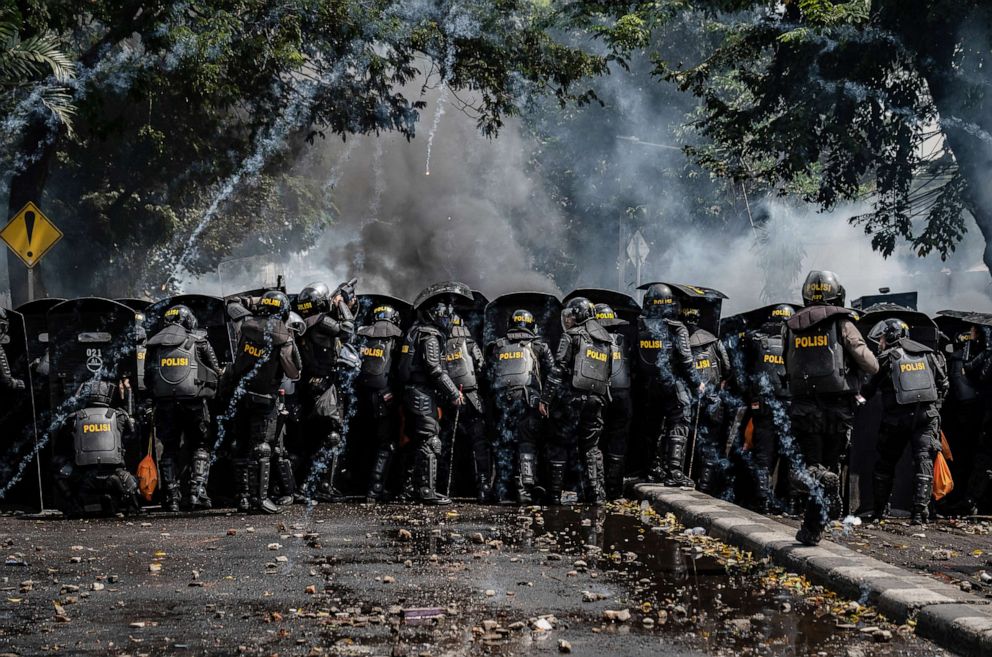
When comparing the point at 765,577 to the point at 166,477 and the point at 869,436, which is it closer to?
the point at 869,436

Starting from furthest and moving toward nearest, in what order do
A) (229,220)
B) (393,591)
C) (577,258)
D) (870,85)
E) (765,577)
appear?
(577,258), (229,220), (870,85), (765,577), (393,591)

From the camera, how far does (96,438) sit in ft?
34.7

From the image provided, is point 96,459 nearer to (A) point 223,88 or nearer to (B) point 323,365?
(B) point 323,365

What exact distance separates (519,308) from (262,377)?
2804mm

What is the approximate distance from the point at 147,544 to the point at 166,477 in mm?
2220

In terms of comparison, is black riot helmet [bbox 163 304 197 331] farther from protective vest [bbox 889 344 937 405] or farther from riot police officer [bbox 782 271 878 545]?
protective vest [bbox 889 344 937 405]

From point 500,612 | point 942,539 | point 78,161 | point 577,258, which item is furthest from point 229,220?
point 500,612

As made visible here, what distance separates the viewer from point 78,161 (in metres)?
22.8

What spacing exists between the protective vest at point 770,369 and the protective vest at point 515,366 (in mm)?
1892

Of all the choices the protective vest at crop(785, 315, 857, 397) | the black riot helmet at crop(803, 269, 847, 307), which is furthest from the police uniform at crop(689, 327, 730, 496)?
the protective vest at crop(785, 315, 857, 397)

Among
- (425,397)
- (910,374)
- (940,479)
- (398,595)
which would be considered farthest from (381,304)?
(398,595)

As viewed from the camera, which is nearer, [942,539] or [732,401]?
[942,539]

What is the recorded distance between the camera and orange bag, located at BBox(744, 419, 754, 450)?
1147 cm

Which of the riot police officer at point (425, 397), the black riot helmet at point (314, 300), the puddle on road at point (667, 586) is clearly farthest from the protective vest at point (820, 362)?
the black riot helmet at point (314, 300)
